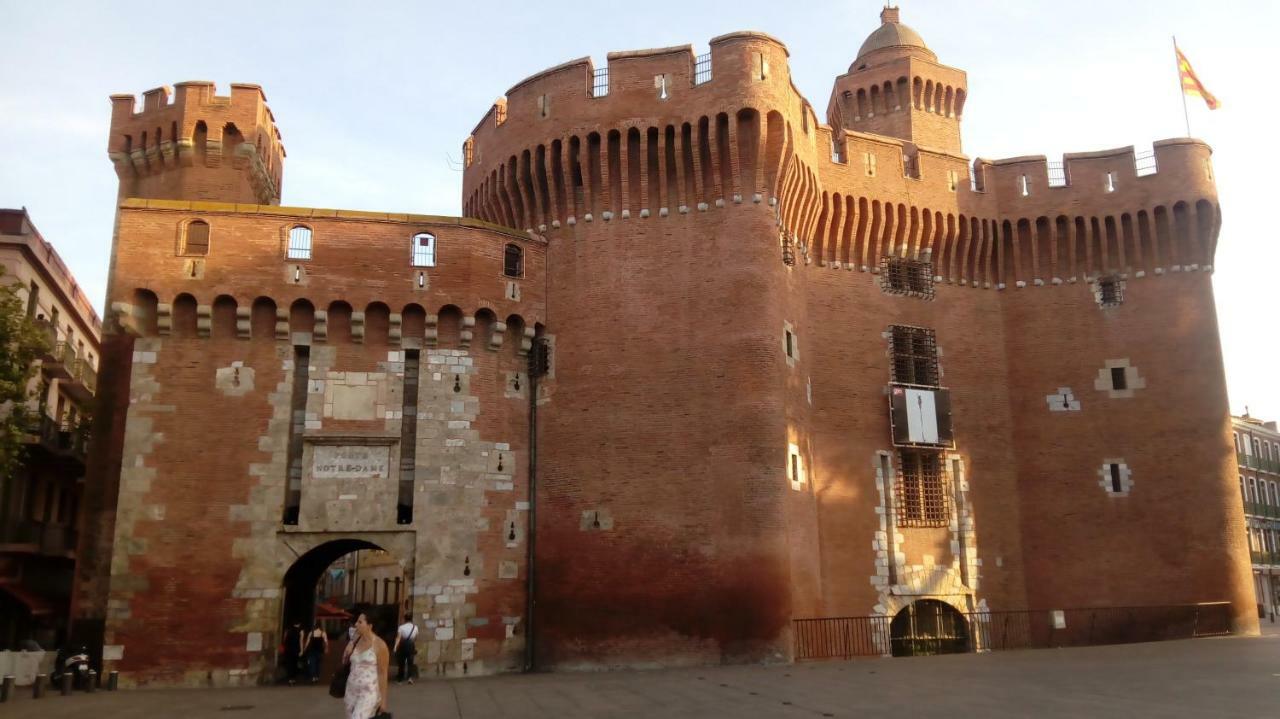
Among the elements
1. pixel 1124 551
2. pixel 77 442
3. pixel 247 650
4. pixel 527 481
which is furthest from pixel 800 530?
pixel 77 442

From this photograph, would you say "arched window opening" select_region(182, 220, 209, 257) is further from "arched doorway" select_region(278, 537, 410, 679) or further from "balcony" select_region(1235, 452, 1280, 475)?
"balcony" select_region(1235, 452, 1280, 475)

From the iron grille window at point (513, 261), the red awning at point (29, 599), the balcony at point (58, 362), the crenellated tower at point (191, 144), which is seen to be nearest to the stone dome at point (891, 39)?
the iron grille window at point (513, 261)

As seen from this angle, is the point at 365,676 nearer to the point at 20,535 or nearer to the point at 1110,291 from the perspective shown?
the point at 20,535

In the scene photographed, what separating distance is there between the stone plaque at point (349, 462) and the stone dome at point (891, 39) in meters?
25.7

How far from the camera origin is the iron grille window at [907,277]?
31.3 m

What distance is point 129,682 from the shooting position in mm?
22906

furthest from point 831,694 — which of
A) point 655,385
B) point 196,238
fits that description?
point 196,238

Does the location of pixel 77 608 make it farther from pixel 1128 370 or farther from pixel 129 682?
pixel 1128 370

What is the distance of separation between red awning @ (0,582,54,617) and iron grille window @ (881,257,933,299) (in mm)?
27095

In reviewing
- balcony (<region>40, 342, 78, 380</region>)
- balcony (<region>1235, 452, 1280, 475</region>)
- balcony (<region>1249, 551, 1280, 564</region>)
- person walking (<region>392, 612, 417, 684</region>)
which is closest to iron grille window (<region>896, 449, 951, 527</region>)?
person walking (<region>392, 612, 417, 684</region>)

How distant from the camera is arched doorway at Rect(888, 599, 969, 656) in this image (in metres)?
28.7

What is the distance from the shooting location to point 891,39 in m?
40.5

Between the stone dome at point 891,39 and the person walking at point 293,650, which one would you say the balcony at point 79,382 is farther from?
the stone dome at point 891,39

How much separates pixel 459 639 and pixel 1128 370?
2153cm
